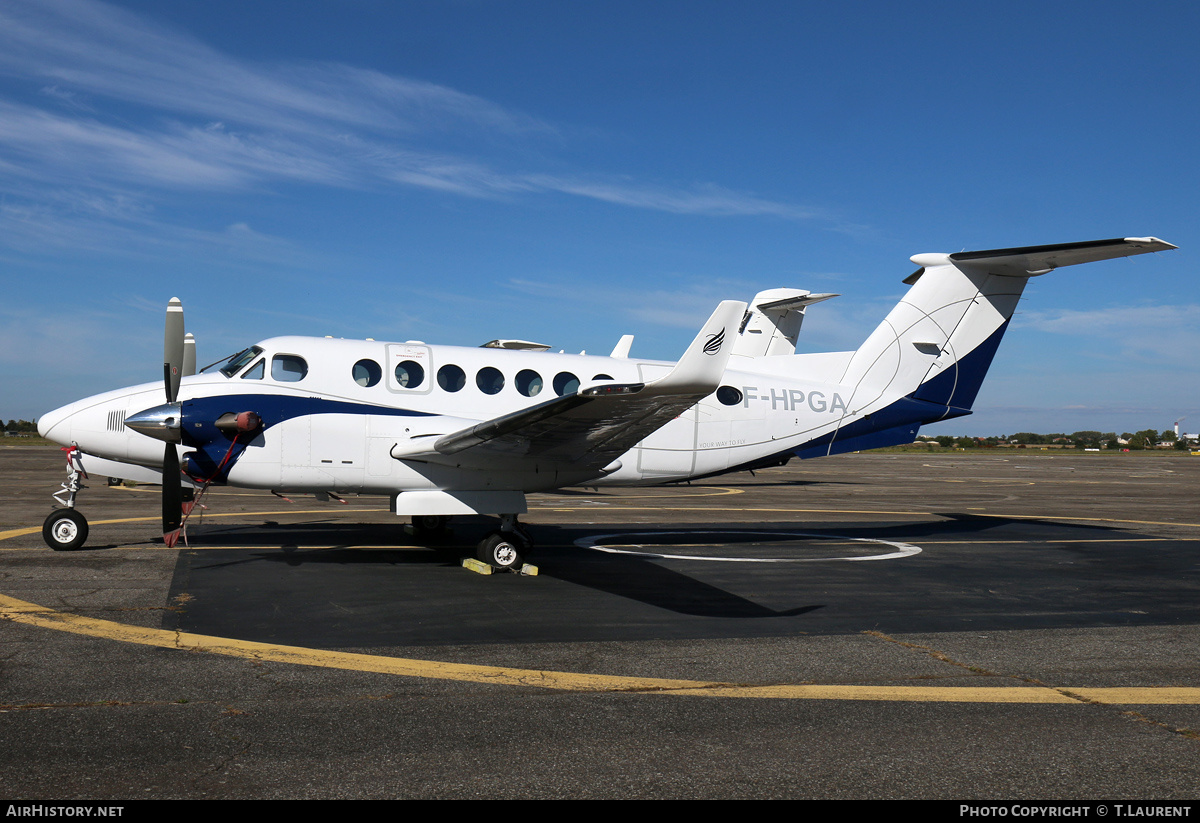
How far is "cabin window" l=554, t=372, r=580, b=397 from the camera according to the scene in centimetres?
1307

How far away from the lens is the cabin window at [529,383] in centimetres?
1299

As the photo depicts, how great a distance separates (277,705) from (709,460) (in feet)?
30.1

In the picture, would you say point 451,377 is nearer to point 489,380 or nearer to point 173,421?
point 489,380

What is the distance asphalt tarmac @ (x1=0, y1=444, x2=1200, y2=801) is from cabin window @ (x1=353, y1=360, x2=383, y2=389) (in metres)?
2.68

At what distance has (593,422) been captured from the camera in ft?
33.1

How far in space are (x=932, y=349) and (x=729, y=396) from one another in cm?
453

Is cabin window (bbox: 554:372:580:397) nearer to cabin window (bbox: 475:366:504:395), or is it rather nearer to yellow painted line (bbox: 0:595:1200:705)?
cabin window (bbox: 475:366:504:395)

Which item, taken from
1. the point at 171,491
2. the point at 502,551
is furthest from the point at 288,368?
the point at 502,551

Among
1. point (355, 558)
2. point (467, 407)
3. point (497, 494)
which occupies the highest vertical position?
point (467, 407)

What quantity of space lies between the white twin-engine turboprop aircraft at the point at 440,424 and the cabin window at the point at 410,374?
2cm

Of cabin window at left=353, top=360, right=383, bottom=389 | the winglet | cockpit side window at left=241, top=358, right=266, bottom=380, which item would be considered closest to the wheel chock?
cabin window at left=353, top=360, right=383, bottom=389
